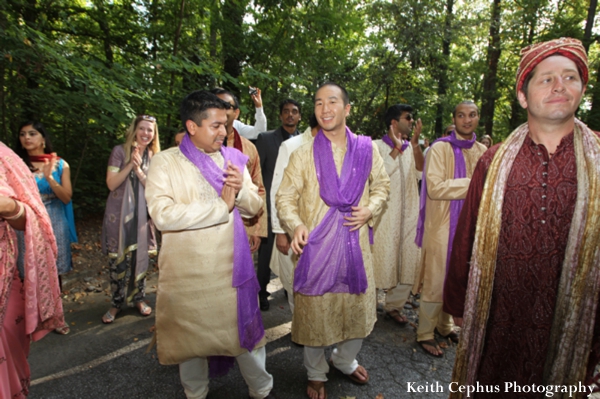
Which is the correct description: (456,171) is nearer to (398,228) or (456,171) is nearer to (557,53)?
(398,228)

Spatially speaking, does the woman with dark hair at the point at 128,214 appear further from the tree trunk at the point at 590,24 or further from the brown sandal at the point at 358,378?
the tree trunk at the point at 590,24

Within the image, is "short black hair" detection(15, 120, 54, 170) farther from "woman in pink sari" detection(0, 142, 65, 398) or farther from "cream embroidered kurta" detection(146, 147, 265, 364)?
"cream embroidered kurta" detection(146, 147, 265, 364)

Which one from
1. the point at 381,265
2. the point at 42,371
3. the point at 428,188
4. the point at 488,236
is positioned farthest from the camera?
the point at 381,265

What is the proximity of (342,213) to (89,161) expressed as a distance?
7467 millimetres

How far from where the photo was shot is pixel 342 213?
247 centimetres

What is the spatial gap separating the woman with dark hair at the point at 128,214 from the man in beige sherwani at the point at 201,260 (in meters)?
1.70

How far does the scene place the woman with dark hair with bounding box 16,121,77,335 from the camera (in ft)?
11.8

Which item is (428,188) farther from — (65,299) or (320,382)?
(65,299)

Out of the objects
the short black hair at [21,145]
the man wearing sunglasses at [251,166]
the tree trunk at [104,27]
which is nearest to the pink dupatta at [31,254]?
the man wearing sunglasses at [251,166]

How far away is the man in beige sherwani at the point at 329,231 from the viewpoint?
2443 millimetres

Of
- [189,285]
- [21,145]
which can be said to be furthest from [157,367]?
[21,145]

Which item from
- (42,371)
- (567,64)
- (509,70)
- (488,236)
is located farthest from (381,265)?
(509,70)

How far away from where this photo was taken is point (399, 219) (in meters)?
3.97

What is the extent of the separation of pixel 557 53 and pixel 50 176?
14.7 feet
